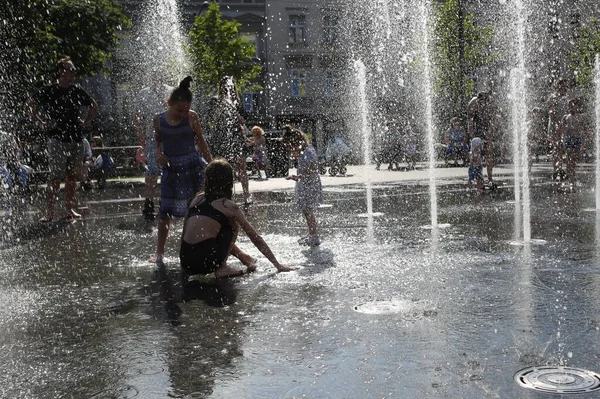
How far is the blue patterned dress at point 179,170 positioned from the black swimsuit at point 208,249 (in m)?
0.85

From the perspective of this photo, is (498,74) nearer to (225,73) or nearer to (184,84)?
(225,73)

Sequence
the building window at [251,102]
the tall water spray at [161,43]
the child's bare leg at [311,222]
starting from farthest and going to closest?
1. the building window at [251,102]
2. the tall water spray at [161,43]
3. the child's bare leg at [311,222]

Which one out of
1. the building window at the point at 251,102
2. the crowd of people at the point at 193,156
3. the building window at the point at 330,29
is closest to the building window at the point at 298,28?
the building window at the point at 330,29

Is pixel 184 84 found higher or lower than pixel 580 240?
higher

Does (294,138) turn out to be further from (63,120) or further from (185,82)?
(63,120)

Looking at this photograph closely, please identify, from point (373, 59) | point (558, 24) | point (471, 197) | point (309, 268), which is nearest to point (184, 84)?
point (309, 268)

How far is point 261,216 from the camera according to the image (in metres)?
10.3

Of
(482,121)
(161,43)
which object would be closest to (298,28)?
(161,43)

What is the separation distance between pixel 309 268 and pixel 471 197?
23.4 ft

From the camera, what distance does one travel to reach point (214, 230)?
226 inches

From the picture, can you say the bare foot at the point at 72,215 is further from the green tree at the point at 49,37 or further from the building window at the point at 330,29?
the building window at the point at 330,29

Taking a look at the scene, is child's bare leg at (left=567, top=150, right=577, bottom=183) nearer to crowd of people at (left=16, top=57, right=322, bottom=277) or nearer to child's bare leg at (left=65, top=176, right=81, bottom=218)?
crowd of people at (left=16, top=57, right=322, bottom=277)

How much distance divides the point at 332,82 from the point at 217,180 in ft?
170

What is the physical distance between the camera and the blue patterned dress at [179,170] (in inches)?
263
